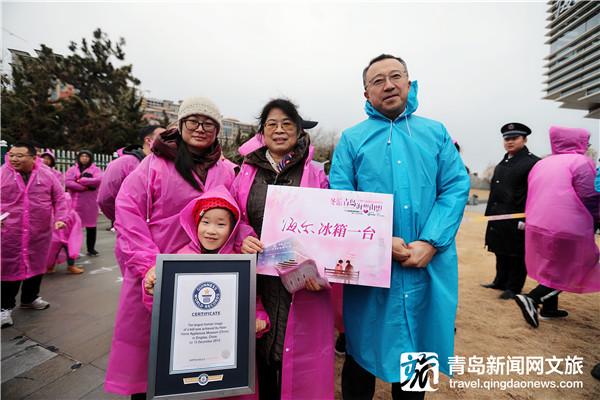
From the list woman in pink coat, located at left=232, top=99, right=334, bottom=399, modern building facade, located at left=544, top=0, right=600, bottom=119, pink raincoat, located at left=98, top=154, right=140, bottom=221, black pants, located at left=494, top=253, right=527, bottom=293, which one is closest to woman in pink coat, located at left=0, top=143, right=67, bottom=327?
pink raincoat, located at left=98, top=154, right=140, bottom=221

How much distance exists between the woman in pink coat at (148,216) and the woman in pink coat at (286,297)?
301 millimetres

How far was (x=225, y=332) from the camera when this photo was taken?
1.34 m

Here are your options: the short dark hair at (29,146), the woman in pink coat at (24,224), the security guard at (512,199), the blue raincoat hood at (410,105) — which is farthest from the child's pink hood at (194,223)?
the security guard at (512,199)

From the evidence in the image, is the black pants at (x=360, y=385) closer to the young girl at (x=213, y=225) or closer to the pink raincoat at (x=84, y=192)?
the young girl at (x=213, y=225)

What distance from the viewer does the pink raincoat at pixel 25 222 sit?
10.8 feet

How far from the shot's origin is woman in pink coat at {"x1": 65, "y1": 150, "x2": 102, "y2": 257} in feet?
19.0

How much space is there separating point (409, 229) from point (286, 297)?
2.61 ft

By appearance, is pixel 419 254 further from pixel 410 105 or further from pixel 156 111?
pixel 156 111

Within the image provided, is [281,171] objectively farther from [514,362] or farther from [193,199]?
[514,362]

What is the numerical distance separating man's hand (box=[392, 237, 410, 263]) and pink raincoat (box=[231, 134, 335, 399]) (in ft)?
1.51

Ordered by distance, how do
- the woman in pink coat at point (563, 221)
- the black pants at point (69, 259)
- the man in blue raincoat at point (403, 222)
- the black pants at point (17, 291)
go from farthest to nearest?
the black pants at point (69, 259)
the black pants at point (17, 291)
the woman in pink coat at point (563, 221)
the man in blue raincoat at point (403, 222)

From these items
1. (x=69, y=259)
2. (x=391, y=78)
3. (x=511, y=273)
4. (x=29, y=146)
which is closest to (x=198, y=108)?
(x=391, y=78)

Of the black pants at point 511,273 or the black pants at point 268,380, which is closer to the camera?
the black pants at point 268,380

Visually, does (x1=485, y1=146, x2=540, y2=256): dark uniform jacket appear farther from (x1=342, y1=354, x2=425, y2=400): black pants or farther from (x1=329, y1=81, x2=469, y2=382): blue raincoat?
(x1=342, y1=354, x2=425, y2=400): black pants
